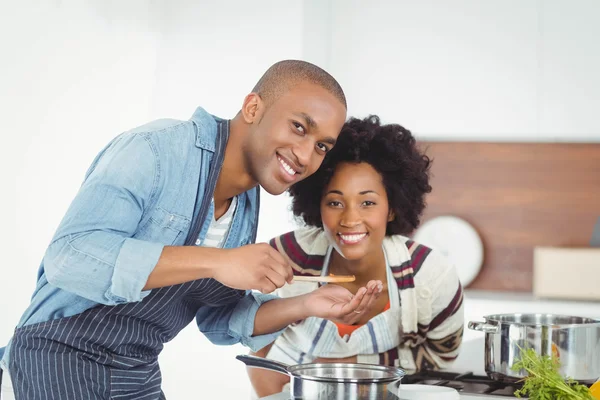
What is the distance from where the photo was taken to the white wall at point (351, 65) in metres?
3.63

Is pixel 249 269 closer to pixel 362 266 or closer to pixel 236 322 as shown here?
pixel 236 322

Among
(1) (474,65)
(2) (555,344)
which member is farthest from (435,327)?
(1) (474,65)

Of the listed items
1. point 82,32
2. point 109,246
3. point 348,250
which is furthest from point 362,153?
point 82,32

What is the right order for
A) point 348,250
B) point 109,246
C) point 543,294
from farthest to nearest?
1. point 543,294
2. point 348,250
3. point 109,246

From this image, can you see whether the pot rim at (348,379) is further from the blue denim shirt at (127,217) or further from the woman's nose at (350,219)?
the woman's nose at (350,219)

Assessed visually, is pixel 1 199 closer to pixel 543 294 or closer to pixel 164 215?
pixel 164 215

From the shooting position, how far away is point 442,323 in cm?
200

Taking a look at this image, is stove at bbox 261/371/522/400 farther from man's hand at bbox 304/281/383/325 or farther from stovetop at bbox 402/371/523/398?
man's hand at bbox 304/281/383/325

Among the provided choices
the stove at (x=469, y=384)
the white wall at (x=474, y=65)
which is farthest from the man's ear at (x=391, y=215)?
the white wall at (x=474, y=65)

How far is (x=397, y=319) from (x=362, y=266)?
174 mm

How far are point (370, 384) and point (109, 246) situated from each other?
458 mm

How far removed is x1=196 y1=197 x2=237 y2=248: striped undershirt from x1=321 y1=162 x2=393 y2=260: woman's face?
1.46 ft

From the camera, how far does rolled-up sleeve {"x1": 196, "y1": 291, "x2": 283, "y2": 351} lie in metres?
1.56

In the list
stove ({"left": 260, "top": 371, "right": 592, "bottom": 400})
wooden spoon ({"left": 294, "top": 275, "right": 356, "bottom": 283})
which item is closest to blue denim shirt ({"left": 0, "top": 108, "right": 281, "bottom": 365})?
wooden spoon ({"left": 294, "top": 275, "right": 356, "bottom": 283})
